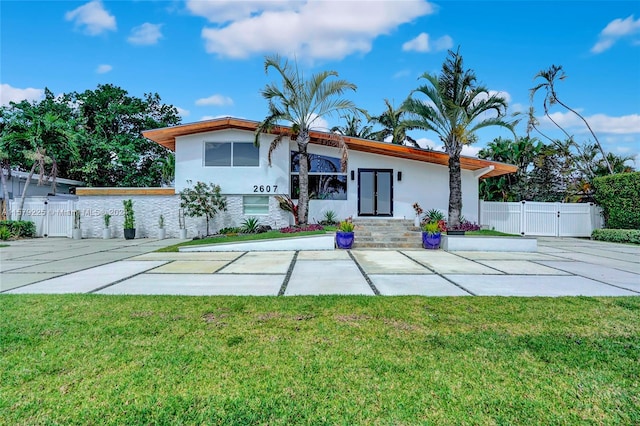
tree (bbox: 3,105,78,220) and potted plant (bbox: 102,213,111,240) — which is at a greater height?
tree (bbox: 3,105,78,220)

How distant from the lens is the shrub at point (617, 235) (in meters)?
12.1

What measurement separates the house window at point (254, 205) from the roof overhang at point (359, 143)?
280 cm

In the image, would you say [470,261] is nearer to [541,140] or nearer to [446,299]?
[446,299]

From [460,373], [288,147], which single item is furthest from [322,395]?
[288,147]

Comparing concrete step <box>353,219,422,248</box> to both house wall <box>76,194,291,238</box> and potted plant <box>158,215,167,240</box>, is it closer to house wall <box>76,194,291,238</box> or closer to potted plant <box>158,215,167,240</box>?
house wall <box>76,194,291,238</box>

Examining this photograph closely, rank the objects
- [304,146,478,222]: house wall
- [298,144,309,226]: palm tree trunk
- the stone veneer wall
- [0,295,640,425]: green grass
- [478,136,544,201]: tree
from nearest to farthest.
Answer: [0,295,640,425]: green grass
[298,144,309,226]: palm tree trunk
[304,146,478,222]: house wall
the stone veneer wall
[478,136,544,201]: tree

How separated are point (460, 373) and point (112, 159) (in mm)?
23657

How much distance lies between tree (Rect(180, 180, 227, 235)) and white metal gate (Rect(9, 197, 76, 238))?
19.0 feet

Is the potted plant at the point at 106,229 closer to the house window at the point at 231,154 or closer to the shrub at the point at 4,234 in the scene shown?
the shrub at the point at 4,234

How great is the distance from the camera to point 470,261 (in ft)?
25.7

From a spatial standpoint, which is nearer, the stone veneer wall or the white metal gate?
the stone veneer wall

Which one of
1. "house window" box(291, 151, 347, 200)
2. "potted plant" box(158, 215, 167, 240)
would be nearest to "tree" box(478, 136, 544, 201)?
"house window" box(291, 151, 347, 200)

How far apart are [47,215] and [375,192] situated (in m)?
14.7

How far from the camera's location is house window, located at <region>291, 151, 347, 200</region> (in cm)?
1363
